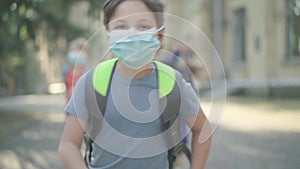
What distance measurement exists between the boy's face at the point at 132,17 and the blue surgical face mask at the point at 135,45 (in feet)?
0.07

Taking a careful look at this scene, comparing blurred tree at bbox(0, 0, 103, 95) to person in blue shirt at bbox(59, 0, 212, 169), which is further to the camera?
blurred tree at bbox(0, 0, 103, 95)

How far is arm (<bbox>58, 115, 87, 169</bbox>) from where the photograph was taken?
178 cm

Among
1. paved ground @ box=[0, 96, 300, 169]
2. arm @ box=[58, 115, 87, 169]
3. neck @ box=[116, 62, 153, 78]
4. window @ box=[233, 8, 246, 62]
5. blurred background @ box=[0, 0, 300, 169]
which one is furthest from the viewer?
window @ box=[233, 8, 246, 62]

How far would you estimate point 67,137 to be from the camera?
5.96 ft

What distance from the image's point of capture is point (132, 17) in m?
1.84

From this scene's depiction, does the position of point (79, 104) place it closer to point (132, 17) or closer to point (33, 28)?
point (132, 17)

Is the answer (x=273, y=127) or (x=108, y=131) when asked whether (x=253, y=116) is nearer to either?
(x=273, y=127)

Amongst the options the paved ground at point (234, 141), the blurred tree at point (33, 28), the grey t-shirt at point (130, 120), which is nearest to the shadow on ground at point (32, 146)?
the paved ground at point (234, 141)

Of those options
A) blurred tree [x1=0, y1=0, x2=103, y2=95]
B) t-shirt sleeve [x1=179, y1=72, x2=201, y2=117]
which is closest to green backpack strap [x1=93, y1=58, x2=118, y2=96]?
t-shirt sleeve [x1=179, y1=72, x2=201, y2=117]

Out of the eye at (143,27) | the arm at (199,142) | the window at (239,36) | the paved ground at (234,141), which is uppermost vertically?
the eye at (143,27)

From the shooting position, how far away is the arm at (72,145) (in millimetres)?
1782

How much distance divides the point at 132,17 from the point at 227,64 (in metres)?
22.4

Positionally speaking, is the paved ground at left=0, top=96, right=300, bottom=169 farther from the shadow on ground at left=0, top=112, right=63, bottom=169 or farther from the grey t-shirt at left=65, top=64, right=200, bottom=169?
the grey t-shirt at left=65, top=64, right=200, bottom=169

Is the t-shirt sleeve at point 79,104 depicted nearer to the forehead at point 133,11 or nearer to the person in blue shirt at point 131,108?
the person in blue shirt at point 131,108
